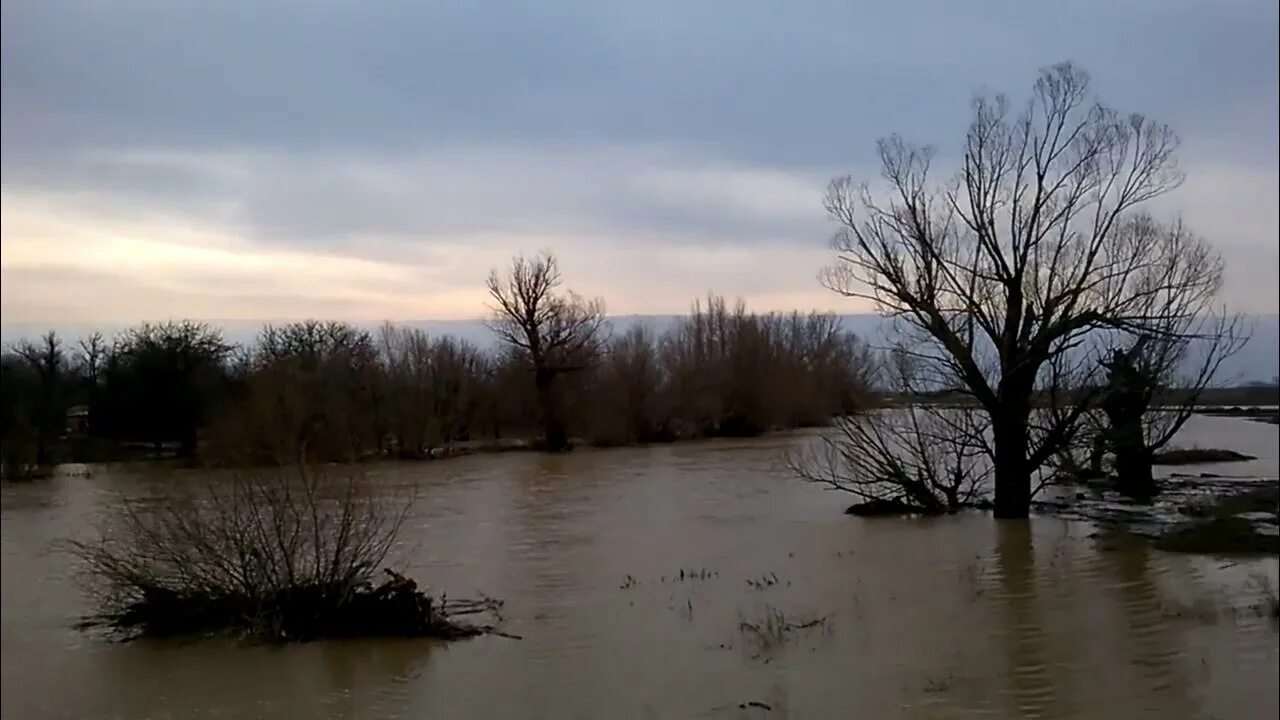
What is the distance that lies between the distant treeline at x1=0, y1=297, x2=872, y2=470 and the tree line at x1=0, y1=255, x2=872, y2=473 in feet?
0.08

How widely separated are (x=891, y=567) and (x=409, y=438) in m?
19.9

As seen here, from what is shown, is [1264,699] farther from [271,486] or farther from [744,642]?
[271,486]

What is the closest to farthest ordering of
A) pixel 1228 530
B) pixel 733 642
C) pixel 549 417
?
pixel 733 642, pixel 1228 530, pixel 549 417

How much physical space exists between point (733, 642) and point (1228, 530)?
23.0 ft

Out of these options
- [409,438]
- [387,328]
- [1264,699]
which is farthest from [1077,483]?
[387,328]

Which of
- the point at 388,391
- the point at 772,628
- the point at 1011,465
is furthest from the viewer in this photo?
the point at 388,391

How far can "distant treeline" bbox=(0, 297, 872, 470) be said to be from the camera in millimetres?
6738

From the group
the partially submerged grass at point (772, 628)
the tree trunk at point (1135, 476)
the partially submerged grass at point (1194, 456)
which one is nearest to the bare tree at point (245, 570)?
the partially submerged grass at point (772, 628)

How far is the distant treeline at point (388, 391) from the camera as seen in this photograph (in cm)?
674

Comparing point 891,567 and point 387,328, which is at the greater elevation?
point 387,328

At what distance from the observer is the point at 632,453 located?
34.8 metres

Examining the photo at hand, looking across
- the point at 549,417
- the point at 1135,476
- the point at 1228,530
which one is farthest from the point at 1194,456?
the point at 549,417

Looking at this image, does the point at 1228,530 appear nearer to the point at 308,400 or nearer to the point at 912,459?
the point at 912,459

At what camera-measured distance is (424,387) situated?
33406 mm
